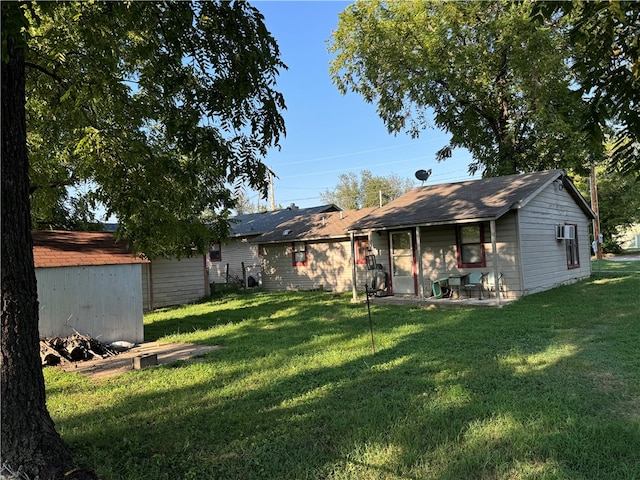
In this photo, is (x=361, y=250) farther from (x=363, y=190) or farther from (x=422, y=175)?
(x=363, y=190)

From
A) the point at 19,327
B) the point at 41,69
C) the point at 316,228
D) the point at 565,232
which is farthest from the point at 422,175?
the point at 19,327

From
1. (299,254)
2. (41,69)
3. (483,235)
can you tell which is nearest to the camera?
(41,69)

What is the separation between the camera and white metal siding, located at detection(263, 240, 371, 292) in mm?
17750

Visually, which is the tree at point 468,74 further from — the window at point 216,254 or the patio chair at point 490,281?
the window at point 216,254

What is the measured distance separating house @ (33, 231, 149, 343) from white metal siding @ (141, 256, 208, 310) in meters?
6.42

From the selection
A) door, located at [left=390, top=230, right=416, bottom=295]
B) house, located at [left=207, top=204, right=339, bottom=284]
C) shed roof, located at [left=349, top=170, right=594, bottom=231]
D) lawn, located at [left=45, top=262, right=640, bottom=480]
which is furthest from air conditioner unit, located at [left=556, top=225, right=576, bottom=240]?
house, located at [left=207, top=204, right=339, bottom=284]

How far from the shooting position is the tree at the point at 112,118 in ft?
10.1

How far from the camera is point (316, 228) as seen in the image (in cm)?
1906

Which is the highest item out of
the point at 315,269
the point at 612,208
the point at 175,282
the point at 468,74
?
the point at 468,74

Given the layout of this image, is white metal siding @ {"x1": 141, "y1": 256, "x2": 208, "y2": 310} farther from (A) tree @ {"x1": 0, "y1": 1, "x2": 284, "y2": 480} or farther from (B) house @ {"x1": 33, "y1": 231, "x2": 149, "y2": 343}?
(A) tree @ {"x1": 0, "y1": 1, "x2": 284, "y2": 480}

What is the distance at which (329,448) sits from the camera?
3.56 meters

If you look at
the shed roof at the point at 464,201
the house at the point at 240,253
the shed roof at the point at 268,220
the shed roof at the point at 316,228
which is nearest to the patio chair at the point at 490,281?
the shed roof at the point at 464,201

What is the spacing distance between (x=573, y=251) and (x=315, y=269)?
9458 mm

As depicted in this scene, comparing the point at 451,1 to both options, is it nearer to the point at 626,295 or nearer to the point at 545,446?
the point at 626,295
